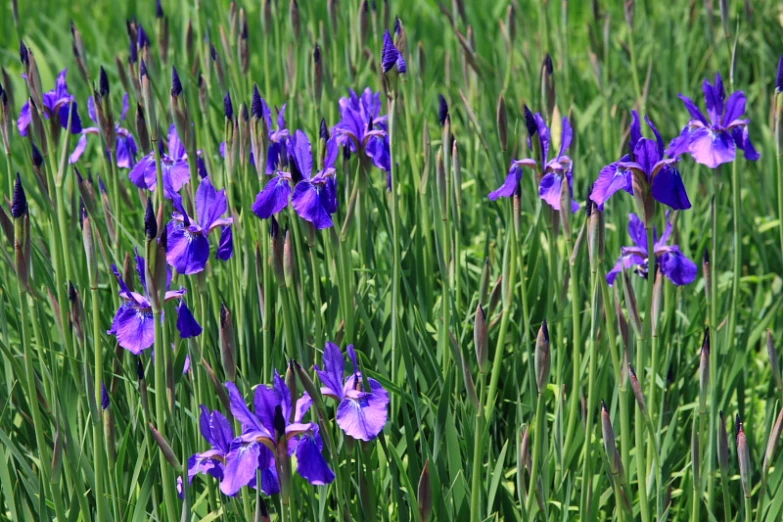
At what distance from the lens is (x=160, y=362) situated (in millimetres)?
1489

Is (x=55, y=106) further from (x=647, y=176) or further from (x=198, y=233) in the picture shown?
(x=647, y=176)

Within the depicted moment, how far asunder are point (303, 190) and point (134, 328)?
42 centimetres

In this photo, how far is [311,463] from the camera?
4.98 feet

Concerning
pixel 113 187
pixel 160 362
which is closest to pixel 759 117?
pixel 113 187

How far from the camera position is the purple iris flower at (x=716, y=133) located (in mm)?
2100

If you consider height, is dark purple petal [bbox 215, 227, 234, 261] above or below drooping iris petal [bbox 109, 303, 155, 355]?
above

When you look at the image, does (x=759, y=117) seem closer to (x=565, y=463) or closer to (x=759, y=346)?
(x=759, y=346)

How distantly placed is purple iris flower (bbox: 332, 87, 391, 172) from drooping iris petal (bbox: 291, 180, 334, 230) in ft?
1.02

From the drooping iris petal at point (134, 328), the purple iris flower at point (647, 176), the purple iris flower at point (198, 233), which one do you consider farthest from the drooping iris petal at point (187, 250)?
the purple iris flower at point (647, 176)

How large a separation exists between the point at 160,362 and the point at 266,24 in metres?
1.83

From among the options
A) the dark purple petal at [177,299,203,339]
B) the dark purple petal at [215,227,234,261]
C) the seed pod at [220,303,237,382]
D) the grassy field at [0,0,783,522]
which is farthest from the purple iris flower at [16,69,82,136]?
the seed pod at [220,303,237,382]

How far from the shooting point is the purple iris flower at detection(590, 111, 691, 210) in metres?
1.68

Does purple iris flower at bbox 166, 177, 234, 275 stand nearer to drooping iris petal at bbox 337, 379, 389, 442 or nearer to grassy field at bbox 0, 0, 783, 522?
grassy field at bbox 0, 0, 783, 522

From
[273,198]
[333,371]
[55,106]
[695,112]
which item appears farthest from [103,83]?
[695,112]
